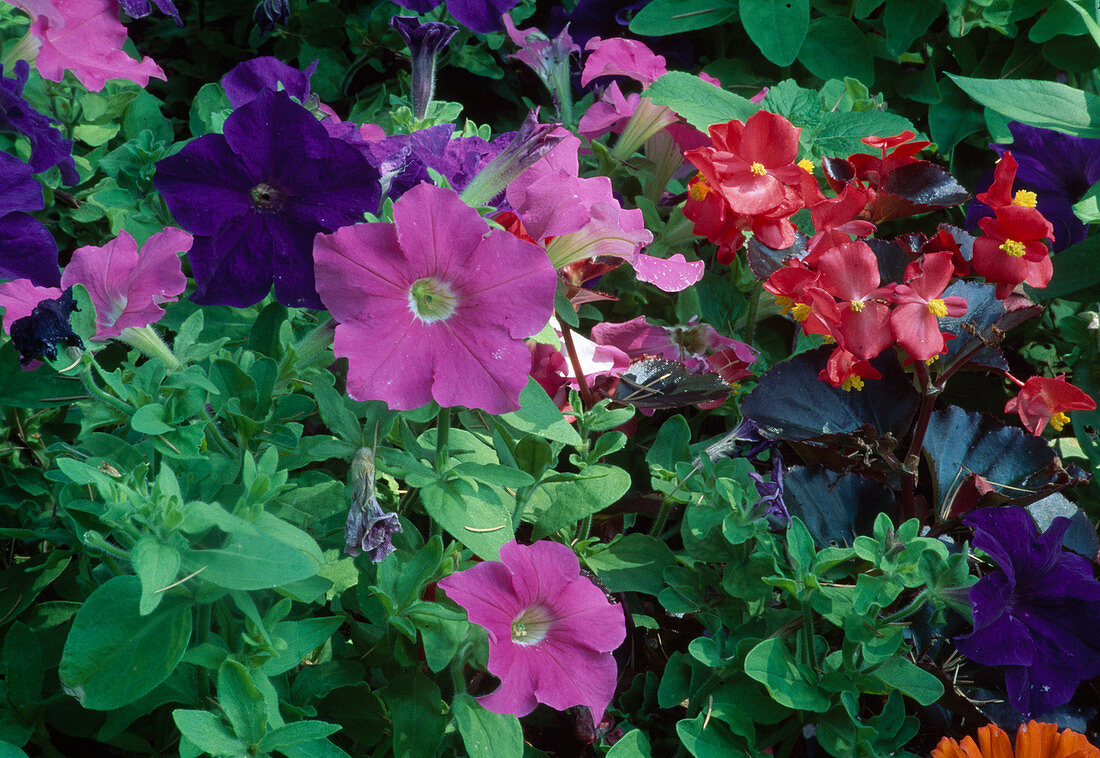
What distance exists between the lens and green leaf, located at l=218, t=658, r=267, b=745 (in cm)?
75

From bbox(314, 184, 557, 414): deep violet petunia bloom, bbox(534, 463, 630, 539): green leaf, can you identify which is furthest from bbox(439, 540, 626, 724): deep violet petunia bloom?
bbox(314, 184, 557, 414): deep violet petunia bloom

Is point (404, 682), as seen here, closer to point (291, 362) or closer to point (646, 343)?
point (291, 362)

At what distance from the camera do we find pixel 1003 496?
1112mm

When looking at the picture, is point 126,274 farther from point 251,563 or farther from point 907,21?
point 907,21

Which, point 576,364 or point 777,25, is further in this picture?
point 777,25

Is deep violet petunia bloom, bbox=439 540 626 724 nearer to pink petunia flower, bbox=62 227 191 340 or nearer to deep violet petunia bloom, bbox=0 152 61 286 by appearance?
pink petunia flower, bbox=62 227 191 340

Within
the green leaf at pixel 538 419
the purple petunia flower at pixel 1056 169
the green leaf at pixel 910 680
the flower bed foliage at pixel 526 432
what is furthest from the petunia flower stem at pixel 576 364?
the purple petunia flower at pixel 1056 169

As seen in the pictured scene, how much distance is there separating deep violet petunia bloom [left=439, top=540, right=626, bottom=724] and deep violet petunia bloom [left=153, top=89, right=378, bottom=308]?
1.04ft

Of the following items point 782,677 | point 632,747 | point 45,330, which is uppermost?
point 45,330

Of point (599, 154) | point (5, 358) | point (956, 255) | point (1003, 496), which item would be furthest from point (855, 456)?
point (5, 358)

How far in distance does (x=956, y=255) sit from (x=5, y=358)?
4.02 ft

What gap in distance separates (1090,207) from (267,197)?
3.69 ft

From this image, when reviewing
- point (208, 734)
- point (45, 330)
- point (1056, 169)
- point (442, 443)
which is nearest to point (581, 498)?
point (442, 443)

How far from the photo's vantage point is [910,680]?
0.94m
